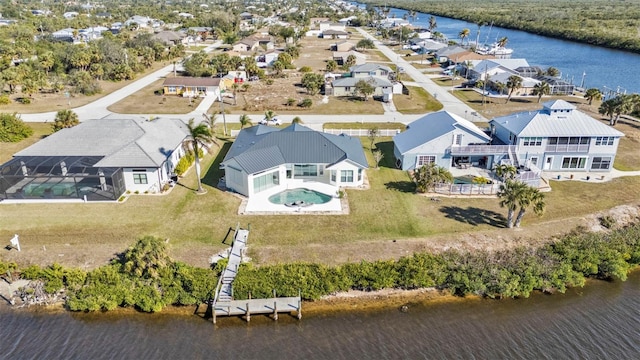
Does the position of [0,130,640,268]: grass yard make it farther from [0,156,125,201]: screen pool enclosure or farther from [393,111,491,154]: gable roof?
[393,111,491,154]: gable roof

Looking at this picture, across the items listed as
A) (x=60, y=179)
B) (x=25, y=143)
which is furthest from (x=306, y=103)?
(x=60, y=179)

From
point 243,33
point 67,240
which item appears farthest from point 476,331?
point 243,33

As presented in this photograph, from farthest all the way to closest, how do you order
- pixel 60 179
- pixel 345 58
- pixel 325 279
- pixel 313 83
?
pixel 345 58 < pixel 313 83 < pixel 60 179 < pixel 325 279

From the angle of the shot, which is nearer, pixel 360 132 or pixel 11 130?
pixel 11 130

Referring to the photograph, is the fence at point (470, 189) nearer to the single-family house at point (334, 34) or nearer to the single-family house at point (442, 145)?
the single-family house at point (442, 145)

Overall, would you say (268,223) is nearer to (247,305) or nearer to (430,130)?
(247,305)

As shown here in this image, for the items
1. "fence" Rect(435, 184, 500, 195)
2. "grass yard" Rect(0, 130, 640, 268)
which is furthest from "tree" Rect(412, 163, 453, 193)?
"grass yard" Rect(0, 130, 640, 268)

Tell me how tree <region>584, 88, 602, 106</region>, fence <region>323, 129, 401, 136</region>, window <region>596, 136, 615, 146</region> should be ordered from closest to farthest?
window <region>596, 136, 615, 146</region> < fence <region>323, 129, 401, 136</region> < tree <region>584, 88, 602, 106</region>

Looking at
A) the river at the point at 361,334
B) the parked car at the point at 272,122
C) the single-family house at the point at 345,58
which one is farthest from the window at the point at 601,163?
the single-family house at the point at 345,58
